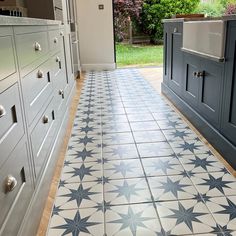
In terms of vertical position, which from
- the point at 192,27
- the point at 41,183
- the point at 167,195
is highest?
the point at 192,27

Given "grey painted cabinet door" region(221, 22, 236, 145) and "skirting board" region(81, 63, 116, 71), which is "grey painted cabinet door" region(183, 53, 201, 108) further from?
"skirting board" region(81, 63, 116, 71)

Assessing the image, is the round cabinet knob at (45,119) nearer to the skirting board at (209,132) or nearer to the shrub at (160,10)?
the skirting board at (209,132)

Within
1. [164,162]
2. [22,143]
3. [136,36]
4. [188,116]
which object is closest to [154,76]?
[188,116]

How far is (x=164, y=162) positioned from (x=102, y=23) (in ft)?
14.0

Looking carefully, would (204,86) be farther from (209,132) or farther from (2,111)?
(2,111)

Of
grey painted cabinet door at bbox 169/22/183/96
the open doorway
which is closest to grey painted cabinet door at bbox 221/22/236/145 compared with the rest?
grey painted cabinet door at bbox 169/22/183/96

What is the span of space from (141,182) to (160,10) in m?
8.21

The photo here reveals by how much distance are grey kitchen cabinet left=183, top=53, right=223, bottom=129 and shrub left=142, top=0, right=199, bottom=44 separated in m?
6.64

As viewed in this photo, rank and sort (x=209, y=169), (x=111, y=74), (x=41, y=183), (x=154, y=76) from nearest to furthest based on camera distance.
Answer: (x=41, y=183)
(x=209, y=169)
(x=154, y=76)
(x=111, y=74)

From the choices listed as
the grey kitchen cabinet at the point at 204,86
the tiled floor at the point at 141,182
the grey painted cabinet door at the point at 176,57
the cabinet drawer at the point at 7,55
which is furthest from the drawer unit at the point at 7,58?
the grey painted cabinet door at the point at 176,57

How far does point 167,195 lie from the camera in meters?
1.68

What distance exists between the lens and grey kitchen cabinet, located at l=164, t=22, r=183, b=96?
3091 millimetres

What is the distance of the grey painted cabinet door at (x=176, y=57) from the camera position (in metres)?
3.07

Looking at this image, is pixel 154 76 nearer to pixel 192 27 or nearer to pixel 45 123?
pixel 192 27
